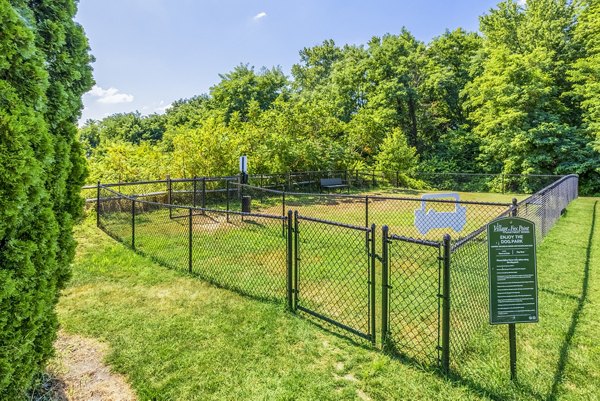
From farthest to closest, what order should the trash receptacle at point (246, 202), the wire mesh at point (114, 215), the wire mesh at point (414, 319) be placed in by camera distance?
1. the trash receptacle at point (246, 202)
2. the wire mesh at point (114, 215)
3. the wire mesh at point (414, 319)

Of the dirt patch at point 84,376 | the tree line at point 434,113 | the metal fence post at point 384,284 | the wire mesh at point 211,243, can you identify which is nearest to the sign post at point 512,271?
the metal fence post at point 384,284

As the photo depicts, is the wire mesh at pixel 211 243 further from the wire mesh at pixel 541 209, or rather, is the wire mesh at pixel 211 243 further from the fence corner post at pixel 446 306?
the wire mesh at pixel 541 209

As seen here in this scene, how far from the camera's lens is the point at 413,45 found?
25.5 metres

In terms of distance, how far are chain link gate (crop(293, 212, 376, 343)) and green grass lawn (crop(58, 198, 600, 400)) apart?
256 millimetres

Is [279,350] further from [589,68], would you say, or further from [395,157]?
[589,68]

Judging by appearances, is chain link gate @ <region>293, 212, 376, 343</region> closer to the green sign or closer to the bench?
the green sign

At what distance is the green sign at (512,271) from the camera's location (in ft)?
8.51

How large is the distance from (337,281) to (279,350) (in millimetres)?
1755

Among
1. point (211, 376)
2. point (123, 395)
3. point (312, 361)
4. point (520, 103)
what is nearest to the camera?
point (123, 395)

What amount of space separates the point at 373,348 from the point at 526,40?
25.5m

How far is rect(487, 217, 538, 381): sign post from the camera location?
259 cm

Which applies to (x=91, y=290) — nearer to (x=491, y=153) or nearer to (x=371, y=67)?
(x=491, y=153)

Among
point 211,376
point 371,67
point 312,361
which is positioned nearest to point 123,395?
point 211,376

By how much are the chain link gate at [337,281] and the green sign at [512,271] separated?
1.01 metres
